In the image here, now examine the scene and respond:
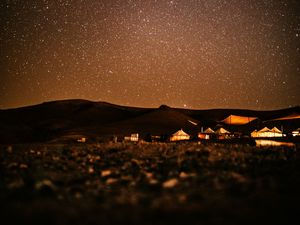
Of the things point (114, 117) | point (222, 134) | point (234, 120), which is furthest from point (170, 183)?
point (114, 117)

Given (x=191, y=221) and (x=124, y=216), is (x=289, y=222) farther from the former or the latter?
(x=124, y=216)

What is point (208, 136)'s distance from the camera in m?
39.2

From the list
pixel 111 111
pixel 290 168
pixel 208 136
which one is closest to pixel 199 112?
pixel 111 111

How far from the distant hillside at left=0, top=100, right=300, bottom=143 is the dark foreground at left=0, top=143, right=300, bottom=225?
48.4m

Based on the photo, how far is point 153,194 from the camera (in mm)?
4867

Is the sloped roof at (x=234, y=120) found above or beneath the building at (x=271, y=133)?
above

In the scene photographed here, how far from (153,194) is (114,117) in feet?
302

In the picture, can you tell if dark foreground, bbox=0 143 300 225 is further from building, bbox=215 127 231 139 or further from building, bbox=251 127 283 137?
building, bbox=251 127 283 137

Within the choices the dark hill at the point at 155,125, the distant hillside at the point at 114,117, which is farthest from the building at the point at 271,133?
the distant hillside at the point at 114,117

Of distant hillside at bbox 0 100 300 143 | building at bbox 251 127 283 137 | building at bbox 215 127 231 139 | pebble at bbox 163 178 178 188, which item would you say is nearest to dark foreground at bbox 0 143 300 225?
pebble at bbox 163 178 178 188

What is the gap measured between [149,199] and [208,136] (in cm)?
3536

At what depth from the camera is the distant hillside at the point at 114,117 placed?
66188 mm

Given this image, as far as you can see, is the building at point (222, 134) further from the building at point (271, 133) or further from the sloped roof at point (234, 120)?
the sloped roof at point (234, 120)

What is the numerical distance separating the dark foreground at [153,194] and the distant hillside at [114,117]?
48.4 meters
